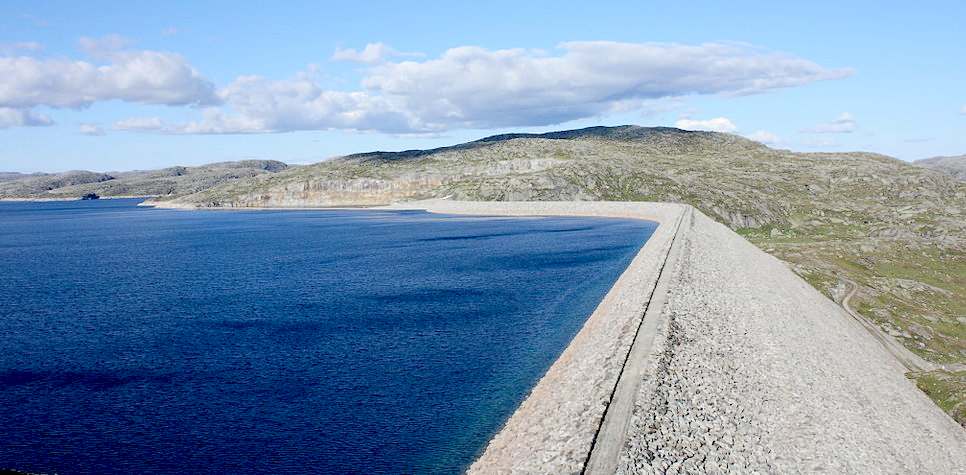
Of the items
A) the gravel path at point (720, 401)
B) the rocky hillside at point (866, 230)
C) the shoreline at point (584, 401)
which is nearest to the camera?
the shoreline at point (584, 401)

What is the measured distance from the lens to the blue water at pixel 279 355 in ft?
90.9

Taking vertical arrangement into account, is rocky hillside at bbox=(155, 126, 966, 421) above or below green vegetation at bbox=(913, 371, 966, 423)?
above

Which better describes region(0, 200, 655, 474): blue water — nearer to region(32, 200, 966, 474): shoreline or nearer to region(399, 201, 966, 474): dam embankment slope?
region(32, 200, 966, 474): shoreline

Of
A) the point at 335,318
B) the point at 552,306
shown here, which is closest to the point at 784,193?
the point at 552,306

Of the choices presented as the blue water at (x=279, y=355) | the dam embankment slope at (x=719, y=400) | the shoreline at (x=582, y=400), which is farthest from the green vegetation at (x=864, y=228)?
the blue water at (x=279, y=355)

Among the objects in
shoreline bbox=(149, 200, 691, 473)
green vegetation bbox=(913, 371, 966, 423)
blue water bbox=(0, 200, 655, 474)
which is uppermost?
shoreline bbox=(149, 200, 691, 473)

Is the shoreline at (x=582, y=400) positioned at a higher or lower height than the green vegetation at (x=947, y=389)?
higher

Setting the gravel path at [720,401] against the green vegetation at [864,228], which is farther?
the green vegetation at [864,228]

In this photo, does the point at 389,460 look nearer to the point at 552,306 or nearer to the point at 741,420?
the point at 741,420

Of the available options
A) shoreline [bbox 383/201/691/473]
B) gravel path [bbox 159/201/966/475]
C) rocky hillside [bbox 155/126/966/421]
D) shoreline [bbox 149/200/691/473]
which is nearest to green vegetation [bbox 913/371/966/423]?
rocky hillside [bbox 155/126/966/421]

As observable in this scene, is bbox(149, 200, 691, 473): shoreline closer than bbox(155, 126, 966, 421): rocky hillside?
Yes

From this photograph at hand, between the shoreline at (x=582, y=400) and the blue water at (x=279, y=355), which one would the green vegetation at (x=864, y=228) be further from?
the blue water at (x=279, y=355)

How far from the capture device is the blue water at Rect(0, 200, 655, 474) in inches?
1091

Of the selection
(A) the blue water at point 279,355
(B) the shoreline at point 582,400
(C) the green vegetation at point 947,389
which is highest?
(B) the shoreline at point 582,400
